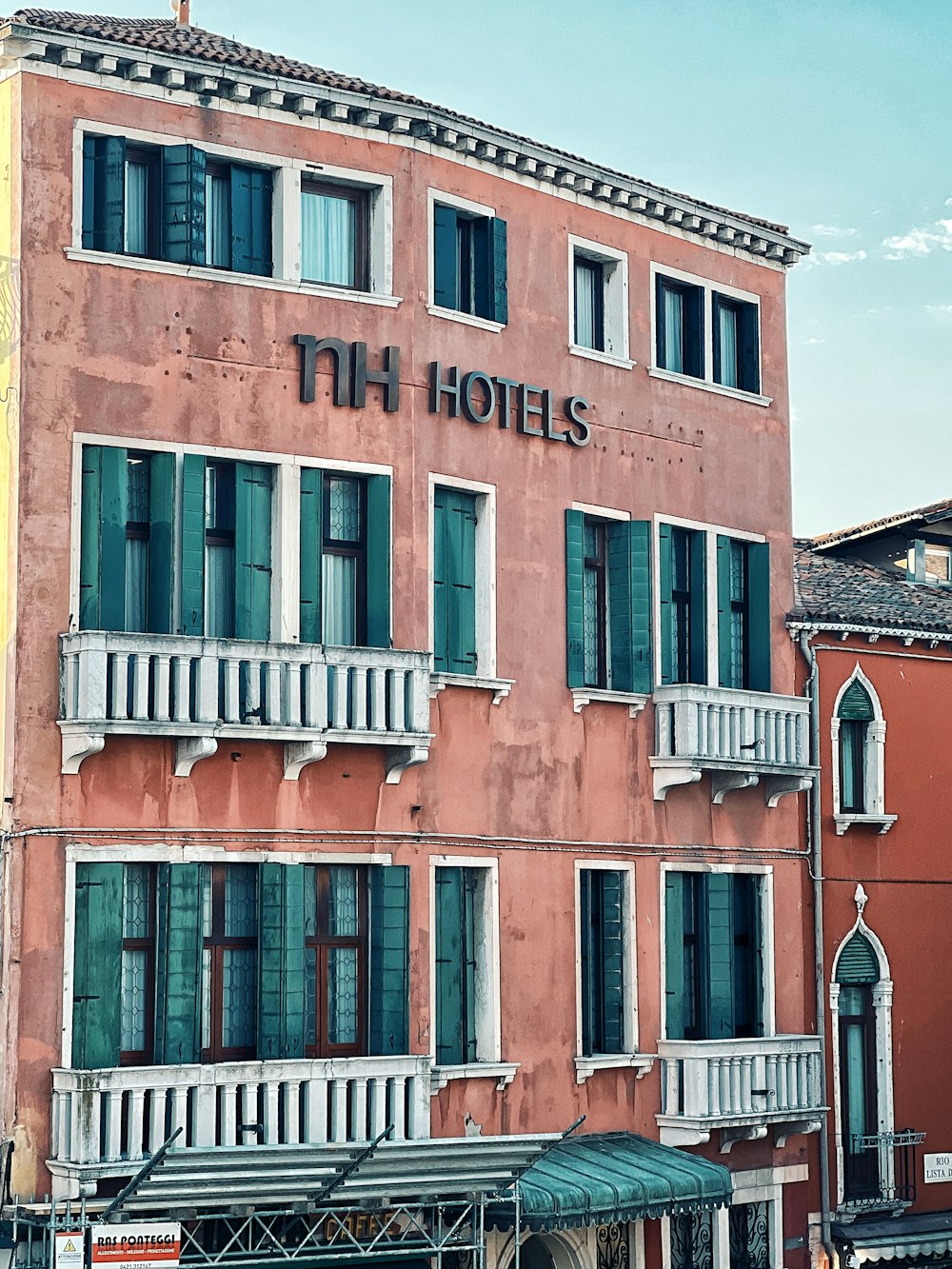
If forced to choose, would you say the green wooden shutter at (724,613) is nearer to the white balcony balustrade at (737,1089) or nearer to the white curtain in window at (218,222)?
the white balcony balustrade at (737,1089)

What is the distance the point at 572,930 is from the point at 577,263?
758 centimetres

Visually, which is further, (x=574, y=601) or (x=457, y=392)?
(x=574, y=601)

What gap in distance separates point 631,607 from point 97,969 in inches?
304

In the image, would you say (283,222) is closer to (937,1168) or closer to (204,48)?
(204,48)

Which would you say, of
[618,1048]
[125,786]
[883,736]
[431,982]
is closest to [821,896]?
[883,736]

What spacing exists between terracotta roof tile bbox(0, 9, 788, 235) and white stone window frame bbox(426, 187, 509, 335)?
81 cm

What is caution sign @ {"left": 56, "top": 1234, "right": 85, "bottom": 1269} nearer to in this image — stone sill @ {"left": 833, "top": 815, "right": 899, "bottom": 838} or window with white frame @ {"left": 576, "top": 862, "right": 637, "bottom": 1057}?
window with white frame @ {"left": 576, "top": 862, "right": 637, "bottom": 1057}

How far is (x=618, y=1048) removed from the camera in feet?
82.0

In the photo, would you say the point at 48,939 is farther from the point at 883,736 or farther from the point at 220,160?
the point at 883,736

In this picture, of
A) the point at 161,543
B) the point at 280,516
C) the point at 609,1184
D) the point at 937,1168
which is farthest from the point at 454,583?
the point at 937,1168

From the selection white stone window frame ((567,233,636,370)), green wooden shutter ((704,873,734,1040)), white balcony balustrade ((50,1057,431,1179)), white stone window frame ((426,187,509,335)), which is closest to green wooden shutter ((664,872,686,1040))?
green wooden shutter ((704,873,734,1040))

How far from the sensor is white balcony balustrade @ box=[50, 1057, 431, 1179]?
2030 centimetres

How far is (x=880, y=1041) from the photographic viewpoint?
1099 inches

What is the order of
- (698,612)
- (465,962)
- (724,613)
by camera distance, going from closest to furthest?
1. (465,962)
2. (698,612)
3. (724,613)
